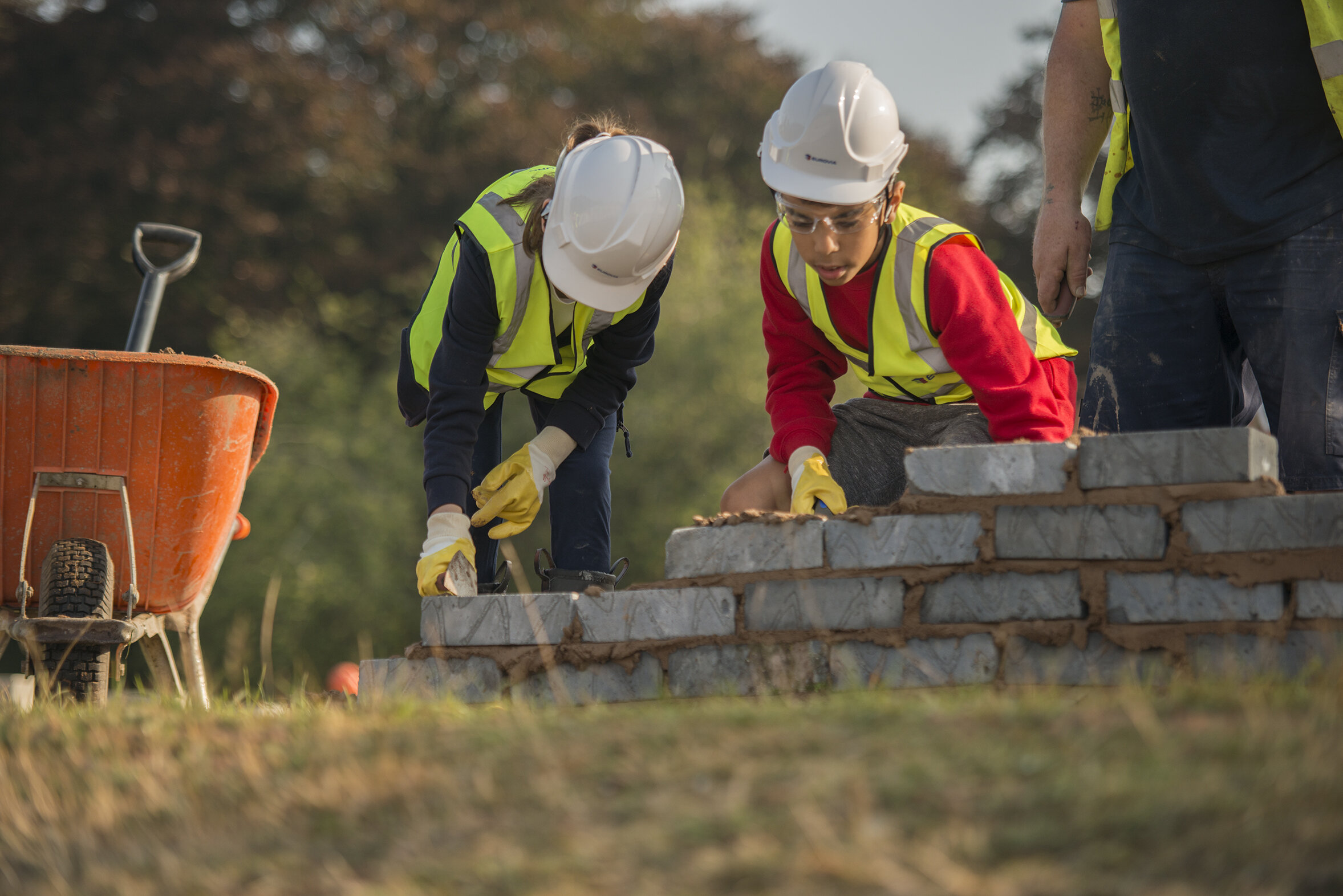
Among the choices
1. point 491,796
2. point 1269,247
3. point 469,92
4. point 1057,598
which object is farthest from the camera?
point 469,92

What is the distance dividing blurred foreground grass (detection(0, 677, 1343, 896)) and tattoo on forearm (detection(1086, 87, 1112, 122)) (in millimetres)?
2139

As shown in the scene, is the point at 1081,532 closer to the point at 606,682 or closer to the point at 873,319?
the point at 873,319

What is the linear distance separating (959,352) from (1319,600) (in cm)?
112

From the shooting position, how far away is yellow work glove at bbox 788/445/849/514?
342 cm

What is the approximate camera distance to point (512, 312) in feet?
12.1

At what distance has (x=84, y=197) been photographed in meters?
12.9

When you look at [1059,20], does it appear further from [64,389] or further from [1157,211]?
[64,389]

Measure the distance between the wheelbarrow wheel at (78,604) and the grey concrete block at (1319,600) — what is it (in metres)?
3.40

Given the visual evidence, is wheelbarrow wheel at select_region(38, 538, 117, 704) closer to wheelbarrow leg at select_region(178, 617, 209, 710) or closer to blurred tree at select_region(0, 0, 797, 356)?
wheelbarrow leg at select_region(178, 617, 209, 710)

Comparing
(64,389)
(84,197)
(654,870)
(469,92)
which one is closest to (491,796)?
(654,870)

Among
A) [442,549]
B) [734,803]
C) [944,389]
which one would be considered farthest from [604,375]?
[734,803]

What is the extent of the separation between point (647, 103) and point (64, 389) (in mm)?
14710

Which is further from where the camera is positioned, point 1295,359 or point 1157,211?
point 1157,211

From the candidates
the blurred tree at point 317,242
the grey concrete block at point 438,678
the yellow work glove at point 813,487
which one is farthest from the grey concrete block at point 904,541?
the blurred tree at point 317,242
